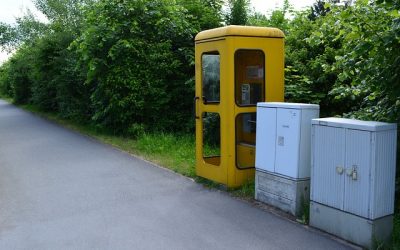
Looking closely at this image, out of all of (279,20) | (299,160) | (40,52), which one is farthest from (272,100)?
(40,52)

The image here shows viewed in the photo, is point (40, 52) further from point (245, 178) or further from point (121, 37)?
point (245, 178)

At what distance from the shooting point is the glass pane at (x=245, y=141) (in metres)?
6.71

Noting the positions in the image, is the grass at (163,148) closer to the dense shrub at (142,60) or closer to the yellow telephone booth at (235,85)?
the dense shrub at (142,60)

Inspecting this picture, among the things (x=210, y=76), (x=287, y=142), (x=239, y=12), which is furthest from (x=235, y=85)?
(x=239, y=12)

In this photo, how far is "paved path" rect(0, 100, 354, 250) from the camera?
178 inches

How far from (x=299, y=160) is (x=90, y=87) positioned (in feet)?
35.5

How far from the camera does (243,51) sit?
6375 mm

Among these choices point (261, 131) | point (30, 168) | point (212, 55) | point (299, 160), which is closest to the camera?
point (299, 160)

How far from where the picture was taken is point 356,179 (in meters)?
4.25

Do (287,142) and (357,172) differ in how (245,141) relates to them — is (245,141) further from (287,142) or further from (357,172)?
(357,172)

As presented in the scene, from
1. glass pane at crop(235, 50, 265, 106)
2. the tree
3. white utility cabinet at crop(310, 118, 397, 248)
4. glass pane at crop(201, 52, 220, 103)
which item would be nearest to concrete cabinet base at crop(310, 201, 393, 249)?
white utility cabinet at crop(310, 118, 397, 248)

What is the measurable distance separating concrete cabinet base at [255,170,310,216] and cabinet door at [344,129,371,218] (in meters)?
0.80

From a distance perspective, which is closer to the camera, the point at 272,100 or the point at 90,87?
→ the point at 272,100

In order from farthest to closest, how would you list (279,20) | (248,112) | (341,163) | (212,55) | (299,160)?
(279,20) < (212,55) < (248,112) < (299,160) < (341,163)
